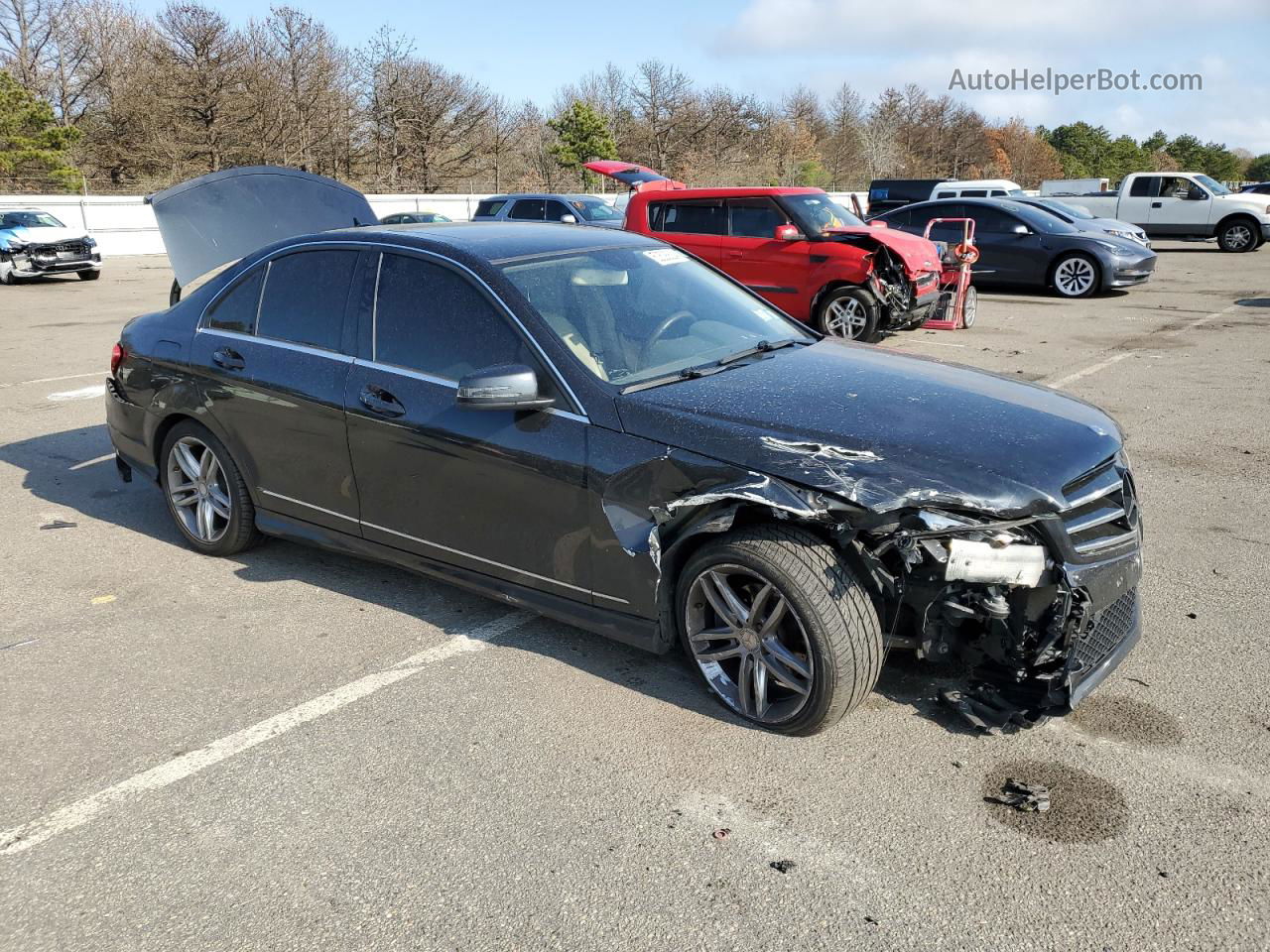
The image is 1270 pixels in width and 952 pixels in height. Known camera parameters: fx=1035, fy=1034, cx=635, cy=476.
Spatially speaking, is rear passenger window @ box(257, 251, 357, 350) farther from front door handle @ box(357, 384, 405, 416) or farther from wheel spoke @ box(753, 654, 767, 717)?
wheel spoke @ box(753, 654, 767, 717)

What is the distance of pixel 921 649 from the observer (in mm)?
3393

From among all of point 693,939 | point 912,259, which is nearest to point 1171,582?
point 693,939

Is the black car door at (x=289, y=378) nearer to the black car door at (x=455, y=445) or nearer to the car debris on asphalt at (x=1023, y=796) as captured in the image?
the black car door at (x=455, y=445)

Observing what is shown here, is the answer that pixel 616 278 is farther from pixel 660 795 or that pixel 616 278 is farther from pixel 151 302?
pixel 151 302

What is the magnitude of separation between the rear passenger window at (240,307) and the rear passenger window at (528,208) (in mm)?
16600

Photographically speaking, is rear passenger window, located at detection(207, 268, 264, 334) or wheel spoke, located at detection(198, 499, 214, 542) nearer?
rear passenger window, located at detection(207, 268, 264, 334)

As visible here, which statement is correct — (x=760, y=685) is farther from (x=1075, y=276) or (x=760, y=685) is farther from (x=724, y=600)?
(x=1075, y=276)

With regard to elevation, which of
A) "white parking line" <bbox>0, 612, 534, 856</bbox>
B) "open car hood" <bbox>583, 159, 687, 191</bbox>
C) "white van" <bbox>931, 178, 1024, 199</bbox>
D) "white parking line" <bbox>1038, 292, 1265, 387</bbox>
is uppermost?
"open car hood" <bbox>583, 159, 687, 191</bbox>

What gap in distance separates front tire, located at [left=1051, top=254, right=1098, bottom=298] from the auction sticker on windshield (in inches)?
542

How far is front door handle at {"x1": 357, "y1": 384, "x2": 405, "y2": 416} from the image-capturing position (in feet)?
13.9

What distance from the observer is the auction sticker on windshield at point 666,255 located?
482cm

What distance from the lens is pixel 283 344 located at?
4805mm

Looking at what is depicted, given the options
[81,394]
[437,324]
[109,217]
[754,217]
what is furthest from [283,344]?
[109,217]

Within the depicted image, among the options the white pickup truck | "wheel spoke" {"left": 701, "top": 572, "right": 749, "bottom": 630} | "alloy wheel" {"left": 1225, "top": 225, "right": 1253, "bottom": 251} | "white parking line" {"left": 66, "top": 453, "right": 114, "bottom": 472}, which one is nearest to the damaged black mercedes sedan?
"wheel spoke" {"left": 701, "top": 572, "right": 749, "bottom": 630}
